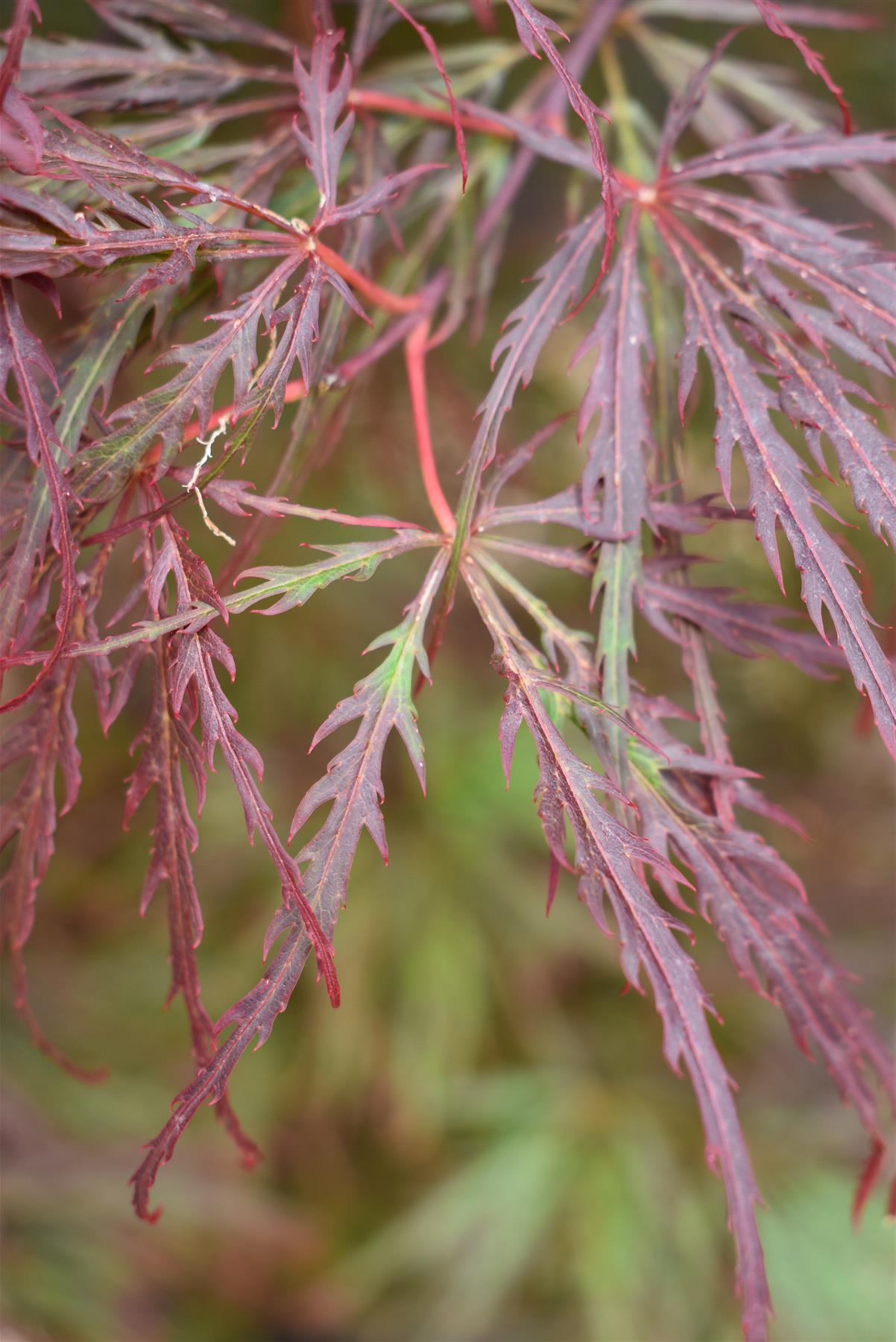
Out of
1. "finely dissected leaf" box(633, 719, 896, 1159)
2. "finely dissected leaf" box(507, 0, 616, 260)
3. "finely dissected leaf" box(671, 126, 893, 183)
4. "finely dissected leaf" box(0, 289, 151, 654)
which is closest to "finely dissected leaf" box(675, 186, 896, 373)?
"finely dissected leaf" box(671, 126, 893, 183)

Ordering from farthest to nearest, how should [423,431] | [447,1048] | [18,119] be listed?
[447,1048], [423,431], [18,119]

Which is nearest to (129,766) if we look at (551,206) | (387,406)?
(387,406)

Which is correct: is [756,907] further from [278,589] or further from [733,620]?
[278,589]

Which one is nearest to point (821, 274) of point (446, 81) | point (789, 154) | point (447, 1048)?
point (789, 154)

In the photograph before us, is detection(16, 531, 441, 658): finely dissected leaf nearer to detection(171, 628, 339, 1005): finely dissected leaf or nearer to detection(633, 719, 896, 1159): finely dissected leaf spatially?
detection(171, 628, 339, 1005): finely dissected leaf

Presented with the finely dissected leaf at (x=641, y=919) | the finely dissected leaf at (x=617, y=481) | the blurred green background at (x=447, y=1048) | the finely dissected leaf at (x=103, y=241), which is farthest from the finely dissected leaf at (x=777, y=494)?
the blurred green background at (x=447, y=1048)

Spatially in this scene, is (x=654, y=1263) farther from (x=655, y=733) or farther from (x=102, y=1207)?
(x=655, y=733)
